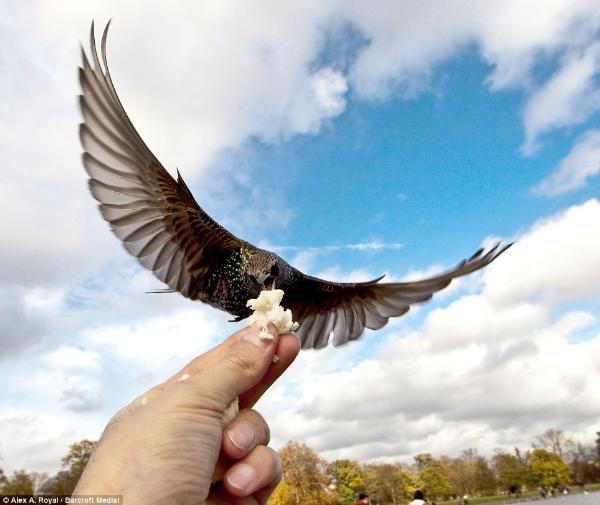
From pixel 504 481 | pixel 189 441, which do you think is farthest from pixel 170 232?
pixel 504 481

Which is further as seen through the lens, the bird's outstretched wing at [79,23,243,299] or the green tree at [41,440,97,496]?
the green tree at [41,440,97,496]

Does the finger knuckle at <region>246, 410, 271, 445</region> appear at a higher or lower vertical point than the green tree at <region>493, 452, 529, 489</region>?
lower

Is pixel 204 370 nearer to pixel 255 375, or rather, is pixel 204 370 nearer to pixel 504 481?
pixel 255 375

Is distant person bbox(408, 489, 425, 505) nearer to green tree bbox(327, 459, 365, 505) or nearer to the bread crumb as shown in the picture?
the bread crumb

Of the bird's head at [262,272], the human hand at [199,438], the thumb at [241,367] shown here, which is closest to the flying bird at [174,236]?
the bird's head at [262,272]

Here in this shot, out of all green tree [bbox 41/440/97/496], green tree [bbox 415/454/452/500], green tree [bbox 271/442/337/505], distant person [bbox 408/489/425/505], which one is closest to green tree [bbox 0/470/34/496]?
green tree [bbox 41/440/97/496]

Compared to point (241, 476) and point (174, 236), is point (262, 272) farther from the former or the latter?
point (241, 476)

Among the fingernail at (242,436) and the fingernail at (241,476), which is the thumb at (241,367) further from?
the fingernail at (241,476)
